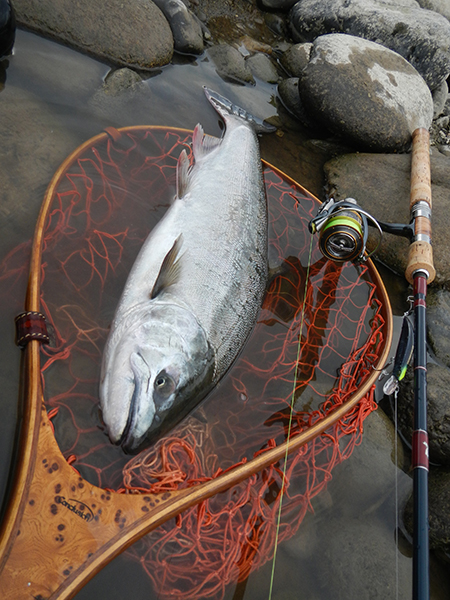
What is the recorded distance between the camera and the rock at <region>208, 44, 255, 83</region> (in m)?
6.38

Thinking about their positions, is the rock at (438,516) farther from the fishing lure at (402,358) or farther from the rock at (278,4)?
the rock at (278,4)

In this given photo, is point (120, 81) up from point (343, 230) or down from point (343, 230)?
up

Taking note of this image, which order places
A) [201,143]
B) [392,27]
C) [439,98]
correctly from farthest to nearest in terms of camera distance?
1. [439,98]
2. [392,27]
3. [201,143]

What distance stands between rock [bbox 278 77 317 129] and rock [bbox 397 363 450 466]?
403 cm

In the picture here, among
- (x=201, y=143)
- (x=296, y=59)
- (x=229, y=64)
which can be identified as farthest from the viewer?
(x=296, y=59)

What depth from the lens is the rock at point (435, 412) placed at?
158 inches

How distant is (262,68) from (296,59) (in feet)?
2.24

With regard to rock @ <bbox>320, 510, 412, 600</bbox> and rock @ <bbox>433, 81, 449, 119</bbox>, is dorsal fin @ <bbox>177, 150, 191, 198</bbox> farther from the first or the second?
rock @ <bbox>433, 81, 449, 119</bbox>

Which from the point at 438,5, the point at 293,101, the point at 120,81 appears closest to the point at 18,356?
the point at 120,81

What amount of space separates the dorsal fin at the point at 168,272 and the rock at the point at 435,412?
2.52 meters

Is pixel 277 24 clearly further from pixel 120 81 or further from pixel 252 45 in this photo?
pixel 120 81

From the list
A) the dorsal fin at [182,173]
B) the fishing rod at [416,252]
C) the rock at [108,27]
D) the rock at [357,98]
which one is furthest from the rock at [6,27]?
the rock at [357,98]

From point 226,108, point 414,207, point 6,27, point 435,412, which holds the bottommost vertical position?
point 435,412

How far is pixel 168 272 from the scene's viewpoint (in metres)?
3.33
